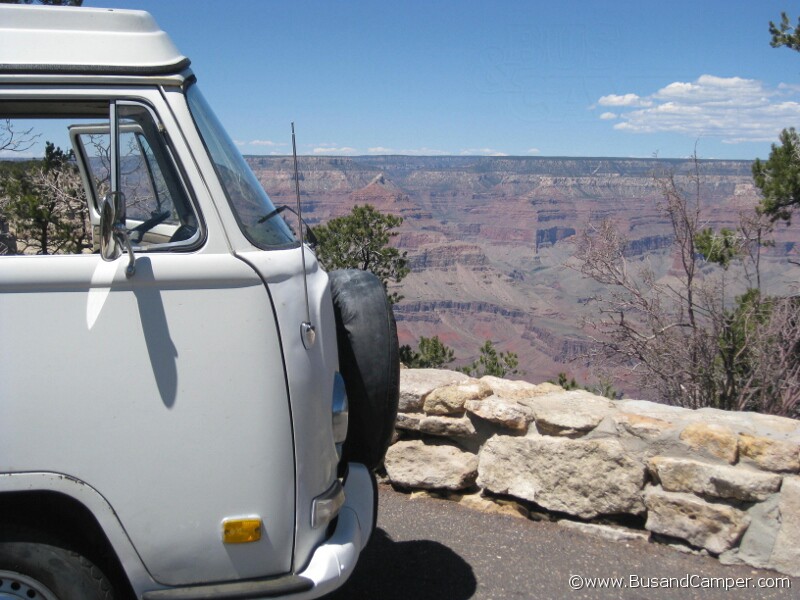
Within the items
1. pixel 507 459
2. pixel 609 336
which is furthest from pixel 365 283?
pixel 609 336

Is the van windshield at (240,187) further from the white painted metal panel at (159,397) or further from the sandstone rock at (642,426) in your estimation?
the sandstone rock at (642,426)

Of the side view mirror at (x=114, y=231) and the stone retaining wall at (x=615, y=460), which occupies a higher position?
the side view mirror at (x=114, y=231)

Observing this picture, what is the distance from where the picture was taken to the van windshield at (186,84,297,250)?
2.45 m

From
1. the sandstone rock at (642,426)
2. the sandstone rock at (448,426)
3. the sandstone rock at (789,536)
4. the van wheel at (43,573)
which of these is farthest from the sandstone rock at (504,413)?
the van wheel at (43,573)

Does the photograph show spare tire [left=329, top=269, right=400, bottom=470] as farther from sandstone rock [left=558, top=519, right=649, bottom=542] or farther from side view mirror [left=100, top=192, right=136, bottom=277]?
sandstone rock [left=558, top=519, right=649, bottom=542]

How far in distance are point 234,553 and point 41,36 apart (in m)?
1.77

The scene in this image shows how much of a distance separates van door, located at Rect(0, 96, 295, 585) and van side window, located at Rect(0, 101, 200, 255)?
2 centimetres

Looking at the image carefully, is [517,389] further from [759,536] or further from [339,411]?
[339,411]

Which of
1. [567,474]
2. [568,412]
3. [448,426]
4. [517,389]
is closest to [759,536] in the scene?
[567,474]

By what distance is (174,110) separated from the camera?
2.38 meters

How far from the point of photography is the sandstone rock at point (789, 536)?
3.63m

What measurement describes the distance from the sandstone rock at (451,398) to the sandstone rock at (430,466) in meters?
0.25

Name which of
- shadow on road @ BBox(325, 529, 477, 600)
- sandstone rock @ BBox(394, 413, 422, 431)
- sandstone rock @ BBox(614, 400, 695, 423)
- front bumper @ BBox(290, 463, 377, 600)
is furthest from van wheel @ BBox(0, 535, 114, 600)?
sandstone rock @ BBox(614, 400, 695, 423)

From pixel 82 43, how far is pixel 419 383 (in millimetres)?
3049
